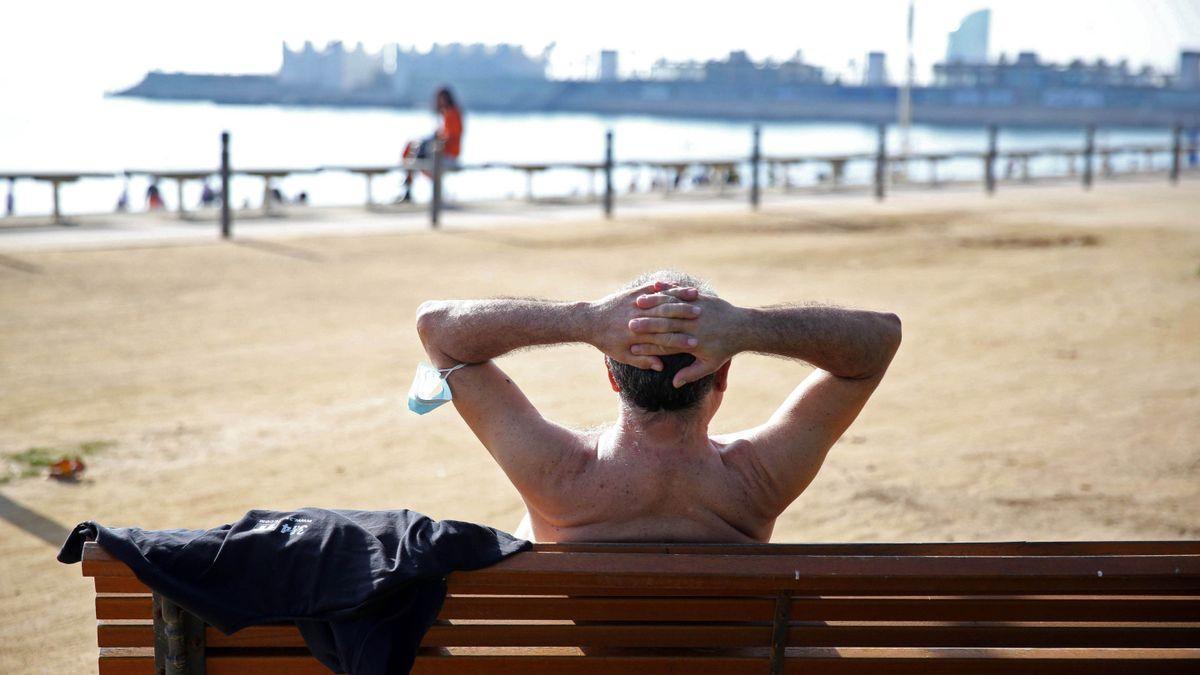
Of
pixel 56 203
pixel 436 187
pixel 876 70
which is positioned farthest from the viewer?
pixel 876 70

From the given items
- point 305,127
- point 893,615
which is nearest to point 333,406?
point 893,615

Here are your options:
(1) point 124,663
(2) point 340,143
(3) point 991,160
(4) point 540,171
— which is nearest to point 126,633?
(1) point 124,663

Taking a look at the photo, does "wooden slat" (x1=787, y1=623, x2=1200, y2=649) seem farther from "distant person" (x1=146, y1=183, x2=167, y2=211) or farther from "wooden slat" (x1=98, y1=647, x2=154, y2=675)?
"distant person" (x1=146, y1=183, x2=167, y2=211)

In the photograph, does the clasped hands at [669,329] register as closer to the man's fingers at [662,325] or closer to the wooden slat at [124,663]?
the man's fingers at [662,325]

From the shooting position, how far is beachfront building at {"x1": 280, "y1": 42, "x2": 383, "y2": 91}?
253ft

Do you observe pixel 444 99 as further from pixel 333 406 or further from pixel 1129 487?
pixel 1129 487

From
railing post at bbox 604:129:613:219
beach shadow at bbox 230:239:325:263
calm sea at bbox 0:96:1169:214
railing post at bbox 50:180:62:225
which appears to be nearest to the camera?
beach shadow at bbox 230:239:325:263

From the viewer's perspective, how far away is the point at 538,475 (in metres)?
2.32

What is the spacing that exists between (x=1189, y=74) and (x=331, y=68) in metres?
79.1

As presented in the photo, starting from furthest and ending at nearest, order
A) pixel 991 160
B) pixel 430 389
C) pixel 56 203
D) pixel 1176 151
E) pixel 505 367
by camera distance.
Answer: pixel 1176 151, pixel 991 160, pixel 56 203, pixel 505 367, pixel 430 389

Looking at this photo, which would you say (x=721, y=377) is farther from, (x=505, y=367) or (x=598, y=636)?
(x=505, y=367)

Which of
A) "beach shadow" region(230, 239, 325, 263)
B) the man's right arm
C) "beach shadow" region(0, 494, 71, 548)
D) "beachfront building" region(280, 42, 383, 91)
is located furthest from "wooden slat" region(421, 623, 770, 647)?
"beachfront building" region(280, 42, 383, 91)

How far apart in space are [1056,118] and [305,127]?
61214 millimetres

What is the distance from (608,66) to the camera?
4764 inches
